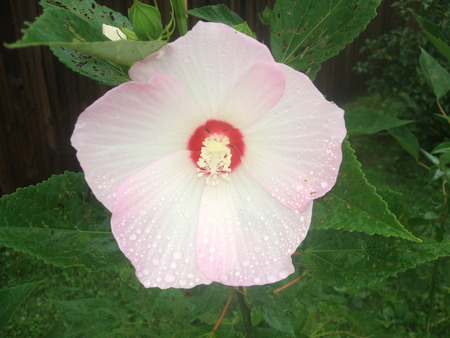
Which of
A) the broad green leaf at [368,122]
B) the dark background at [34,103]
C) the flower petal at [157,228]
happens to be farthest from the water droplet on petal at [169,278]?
the dark background at [34,103]

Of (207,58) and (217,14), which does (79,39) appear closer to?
(207,58)

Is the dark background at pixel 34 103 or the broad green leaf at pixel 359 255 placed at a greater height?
the broad green leaf at pixel 359 255

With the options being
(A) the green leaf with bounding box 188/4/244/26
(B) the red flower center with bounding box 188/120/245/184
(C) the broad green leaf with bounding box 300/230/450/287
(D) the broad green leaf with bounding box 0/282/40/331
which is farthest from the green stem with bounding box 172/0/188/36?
(D) the broad green leaf with bounding box 0/282/40/331

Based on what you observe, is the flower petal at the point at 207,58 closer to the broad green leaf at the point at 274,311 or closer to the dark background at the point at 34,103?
the broad green leaf at the point at 274,311

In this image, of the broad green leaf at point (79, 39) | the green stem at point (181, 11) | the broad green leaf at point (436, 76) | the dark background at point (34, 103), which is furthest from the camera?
the dark background at point (34, 103)

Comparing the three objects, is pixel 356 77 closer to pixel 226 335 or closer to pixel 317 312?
pixel 317 312

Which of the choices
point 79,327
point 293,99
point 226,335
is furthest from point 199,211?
point 79,327

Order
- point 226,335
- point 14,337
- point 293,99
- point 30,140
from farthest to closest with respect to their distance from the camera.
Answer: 1. point 30,140
2. point 14,337
3. point 226,335
4. point 293,99
